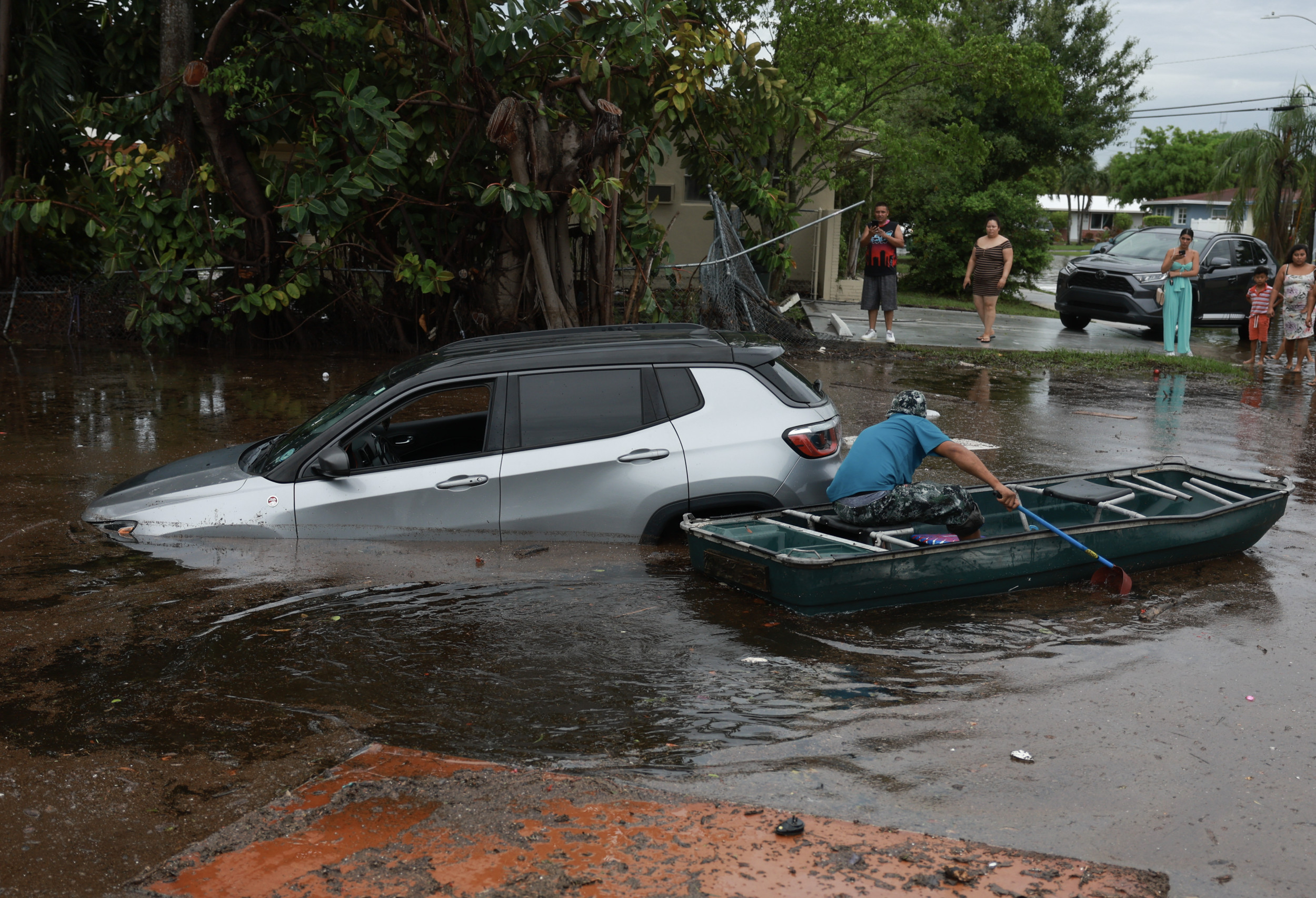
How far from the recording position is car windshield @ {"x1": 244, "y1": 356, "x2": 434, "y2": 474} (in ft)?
22.4

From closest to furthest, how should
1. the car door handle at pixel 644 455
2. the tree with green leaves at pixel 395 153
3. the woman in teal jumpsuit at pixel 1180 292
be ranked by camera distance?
1. the car door handle at pixel 644 455
2. the tree with green leaves at pixel 395 153
3. the woman in teal jumpsuit at pixel 1180 292

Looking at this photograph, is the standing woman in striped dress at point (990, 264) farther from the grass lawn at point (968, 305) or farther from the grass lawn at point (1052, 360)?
the grass lawn at point (968, 305)

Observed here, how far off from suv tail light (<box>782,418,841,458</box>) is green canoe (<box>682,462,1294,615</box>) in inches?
15.9

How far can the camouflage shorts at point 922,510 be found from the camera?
666cm

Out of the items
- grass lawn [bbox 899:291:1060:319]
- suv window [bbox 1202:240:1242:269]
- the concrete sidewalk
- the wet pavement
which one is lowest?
the wet pavement

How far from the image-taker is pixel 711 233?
2452 centimetres

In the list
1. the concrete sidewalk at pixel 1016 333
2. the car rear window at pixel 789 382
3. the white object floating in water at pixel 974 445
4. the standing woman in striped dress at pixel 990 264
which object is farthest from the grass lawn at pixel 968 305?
the car rear window at pixel 789 382

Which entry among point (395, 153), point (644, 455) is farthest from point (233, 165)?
point (644, 455)

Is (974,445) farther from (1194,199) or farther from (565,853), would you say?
(1194,199)

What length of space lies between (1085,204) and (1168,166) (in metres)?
13.3

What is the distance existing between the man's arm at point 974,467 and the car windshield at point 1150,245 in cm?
1578

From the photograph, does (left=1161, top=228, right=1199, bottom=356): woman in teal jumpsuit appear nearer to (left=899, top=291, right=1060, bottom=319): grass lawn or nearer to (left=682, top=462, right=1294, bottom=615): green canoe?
(left=899, top=291, right=1060, bottom=319): grass lawn

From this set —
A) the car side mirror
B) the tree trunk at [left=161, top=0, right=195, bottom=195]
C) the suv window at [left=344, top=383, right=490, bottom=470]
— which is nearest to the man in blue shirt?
the suv window at [left=344, top=383, right=490, bottom=470]

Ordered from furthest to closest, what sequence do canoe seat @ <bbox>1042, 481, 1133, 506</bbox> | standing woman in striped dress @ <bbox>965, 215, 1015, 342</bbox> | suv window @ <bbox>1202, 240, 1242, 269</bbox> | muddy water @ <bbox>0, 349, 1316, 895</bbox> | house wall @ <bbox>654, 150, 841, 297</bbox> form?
house wall @ <bbox>654, 150, 841, 297</bbox>, suv window @ <bbox>1202, 240, 1242, 269</bbox>, standing woman in striped dress @ <bbox>965, 215, 1015, 342</bbox>, canoe seat @ <bbox>1042, 481, 1133, 506</bbox>, muddy water @ <bbox>0, 349, 1316, 895</bbox>
